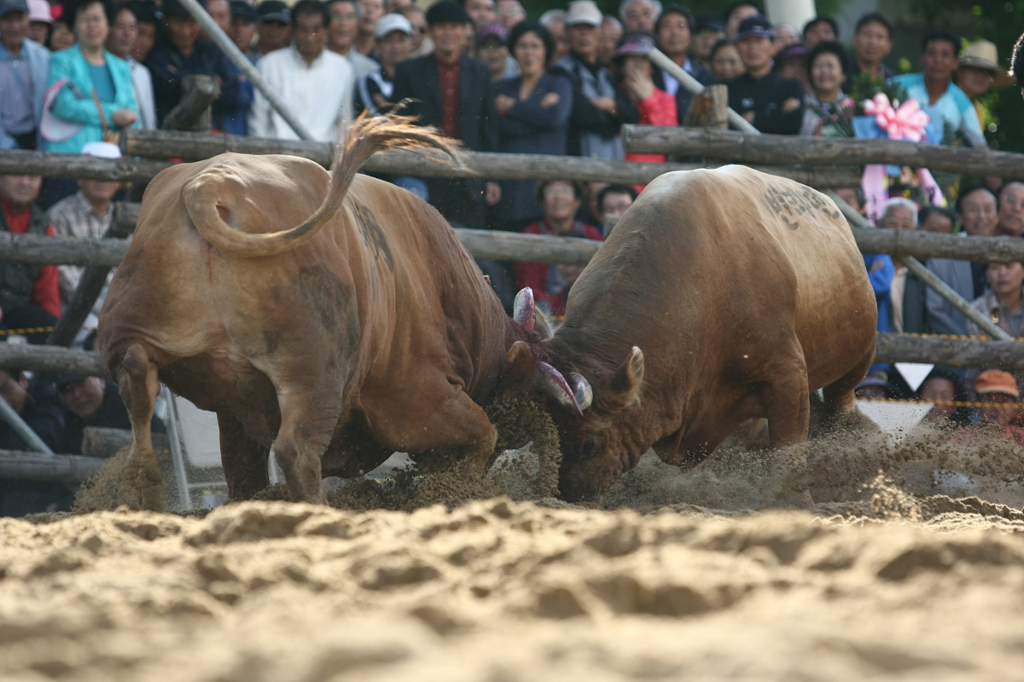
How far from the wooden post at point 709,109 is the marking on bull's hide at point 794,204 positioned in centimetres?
120

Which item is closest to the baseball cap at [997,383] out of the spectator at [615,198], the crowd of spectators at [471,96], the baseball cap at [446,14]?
the crowd of spectators at [471,96]

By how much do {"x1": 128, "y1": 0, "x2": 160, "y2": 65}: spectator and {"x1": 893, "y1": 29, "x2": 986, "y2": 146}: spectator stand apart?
5.21m

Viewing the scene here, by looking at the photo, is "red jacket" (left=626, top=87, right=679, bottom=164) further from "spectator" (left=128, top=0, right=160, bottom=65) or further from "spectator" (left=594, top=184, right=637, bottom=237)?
"spectator" (left=128, top=0, right=160, bottom=65)

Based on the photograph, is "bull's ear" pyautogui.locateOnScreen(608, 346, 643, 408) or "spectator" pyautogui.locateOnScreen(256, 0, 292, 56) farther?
"spectator" pyautogui.locateOnScreen(256, 0, 292, 56)

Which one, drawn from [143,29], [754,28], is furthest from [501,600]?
[754,28]

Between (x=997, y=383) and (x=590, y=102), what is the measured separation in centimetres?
306

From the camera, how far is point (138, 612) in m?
2.00

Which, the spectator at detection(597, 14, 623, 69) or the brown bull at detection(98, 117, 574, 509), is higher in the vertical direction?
the spectator at detection(597, 14, 623, 69)

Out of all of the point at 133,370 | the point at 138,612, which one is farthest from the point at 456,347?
the point at 138,612

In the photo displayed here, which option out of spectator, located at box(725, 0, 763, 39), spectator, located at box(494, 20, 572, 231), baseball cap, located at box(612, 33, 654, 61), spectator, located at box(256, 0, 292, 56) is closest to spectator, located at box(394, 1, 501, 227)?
spectator, located at box(494, 20, 572, 231)

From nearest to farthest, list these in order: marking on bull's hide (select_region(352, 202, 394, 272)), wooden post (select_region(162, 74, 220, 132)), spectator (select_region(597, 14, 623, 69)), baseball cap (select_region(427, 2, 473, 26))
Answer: marking on bull's hide (select_region(352, 202, 394, 272))
wooden post (select_region(162, 74, 220, 132))
baseball cap (select_region(427, 2, 473, 26))
spectator (select_region(597, 14, 623, 69))

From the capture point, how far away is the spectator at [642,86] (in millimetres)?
7680

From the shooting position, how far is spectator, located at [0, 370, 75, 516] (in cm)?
627

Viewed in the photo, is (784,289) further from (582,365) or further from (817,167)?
(817,167)
